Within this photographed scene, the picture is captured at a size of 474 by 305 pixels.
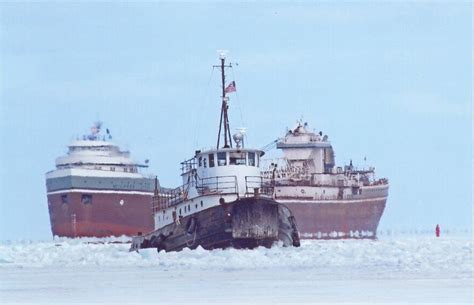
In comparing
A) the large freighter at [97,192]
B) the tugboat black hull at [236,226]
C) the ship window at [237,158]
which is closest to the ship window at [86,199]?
the large freighter at [97,192]

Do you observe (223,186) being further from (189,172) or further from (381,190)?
(381,190)

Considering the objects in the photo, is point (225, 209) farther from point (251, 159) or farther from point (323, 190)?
point (323, 190)

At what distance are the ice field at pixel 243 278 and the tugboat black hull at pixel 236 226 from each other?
54.9 inches

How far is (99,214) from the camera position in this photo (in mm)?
66688

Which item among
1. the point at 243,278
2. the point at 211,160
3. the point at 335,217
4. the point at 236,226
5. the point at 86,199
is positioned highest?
the point at 86,199

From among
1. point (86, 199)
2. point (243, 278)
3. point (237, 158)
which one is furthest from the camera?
point (86, 199)

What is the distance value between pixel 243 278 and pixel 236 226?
36.5 ft

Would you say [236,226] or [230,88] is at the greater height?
[230,88]

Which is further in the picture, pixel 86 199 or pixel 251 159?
pixel 86 199

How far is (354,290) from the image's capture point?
57.0 feet

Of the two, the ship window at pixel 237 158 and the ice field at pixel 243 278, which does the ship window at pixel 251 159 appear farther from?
the ice field at pixel 243 278

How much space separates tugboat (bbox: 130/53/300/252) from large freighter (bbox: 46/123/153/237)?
30.2m

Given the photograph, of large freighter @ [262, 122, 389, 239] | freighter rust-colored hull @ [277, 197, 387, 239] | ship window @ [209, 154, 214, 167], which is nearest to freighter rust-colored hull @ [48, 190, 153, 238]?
large freighter @ [262, 122, 389, 239]

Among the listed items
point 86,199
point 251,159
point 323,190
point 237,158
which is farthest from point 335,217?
point 237,158
